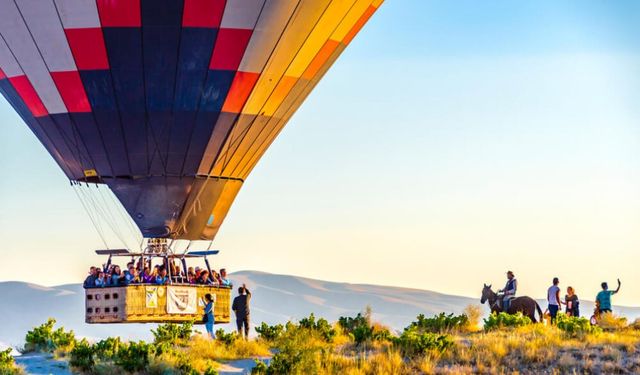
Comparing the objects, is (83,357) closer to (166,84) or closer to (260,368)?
(260,368)

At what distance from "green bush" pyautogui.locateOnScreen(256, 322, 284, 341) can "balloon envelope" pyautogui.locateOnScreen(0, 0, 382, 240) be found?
429 cm

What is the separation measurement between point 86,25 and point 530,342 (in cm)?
1261

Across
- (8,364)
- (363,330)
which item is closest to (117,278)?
(8,364)

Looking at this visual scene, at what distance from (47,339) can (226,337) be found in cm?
425

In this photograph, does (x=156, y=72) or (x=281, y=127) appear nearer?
(x=156, y=72)

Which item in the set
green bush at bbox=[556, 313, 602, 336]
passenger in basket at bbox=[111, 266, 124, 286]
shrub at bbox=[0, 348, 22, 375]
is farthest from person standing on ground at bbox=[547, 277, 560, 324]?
shrub at bbox=[0, 348, 22, 375]

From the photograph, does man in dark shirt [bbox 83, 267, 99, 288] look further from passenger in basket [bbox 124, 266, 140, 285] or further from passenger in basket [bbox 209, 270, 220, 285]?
passenger in basket [bbox 209, 270, 220, 285]

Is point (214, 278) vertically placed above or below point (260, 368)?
above

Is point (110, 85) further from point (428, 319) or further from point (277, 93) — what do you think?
point (428, 319)

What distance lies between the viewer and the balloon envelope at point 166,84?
33.6 meters

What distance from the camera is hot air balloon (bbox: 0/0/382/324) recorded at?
110 feet

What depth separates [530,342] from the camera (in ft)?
97.2

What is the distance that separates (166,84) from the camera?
113 feet

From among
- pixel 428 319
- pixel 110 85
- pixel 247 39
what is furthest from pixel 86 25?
pixel 428 319
